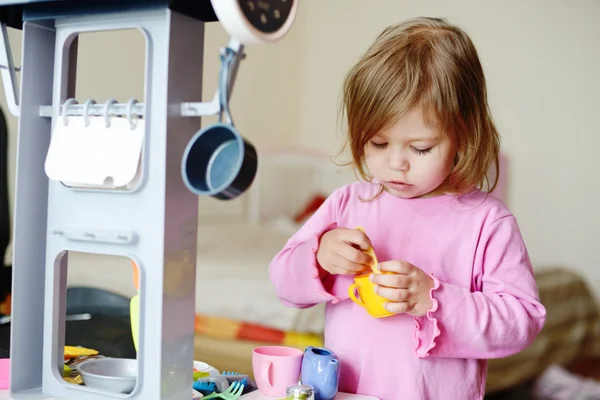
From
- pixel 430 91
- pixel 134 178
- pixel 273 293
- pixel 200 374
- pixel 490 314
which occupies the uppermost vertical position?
pixel 430 91

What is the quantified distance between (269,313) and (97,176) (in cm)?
150

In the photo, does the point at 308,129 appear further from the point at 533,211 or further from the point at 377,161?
the point at 377,161

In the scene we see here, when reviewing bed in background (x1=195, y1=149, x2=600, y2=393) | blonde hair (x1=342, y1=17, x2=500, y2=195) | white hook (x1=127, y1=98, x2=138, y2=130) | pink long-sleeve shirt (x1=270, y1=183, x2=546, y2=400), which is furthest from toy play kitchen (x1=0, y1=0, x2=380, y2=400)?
bed in background (x1=195, y1=149, x2=600, y2=393)

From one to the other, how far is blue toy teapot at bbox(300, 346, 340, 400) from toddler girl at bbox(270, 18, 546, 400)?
100mm

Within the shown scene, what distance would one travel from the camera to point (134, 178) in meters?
0.76

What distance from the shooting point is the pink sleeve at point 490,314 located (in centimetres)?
84

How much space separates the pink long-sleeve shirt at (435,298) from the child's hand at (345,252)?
4 cm

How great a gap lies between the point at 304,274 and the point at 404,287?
0.16 m

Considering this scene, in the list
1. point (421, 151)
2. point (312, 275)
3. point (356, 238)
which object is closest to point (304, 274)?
point (312, 275)

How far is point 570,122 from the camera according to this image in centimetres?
338

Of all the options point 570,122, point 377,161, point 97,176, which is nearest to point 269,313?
point 377,161

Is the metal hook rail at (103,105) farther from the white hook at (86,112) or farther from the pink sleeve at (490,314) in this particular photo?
the pink sleeve at (490,314)

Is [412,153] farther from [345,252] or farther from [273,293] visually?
[273,293]

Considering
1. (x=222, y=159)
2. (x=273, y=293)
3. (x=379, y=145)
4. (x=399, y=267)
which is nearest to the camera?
(x=222, y=159)
